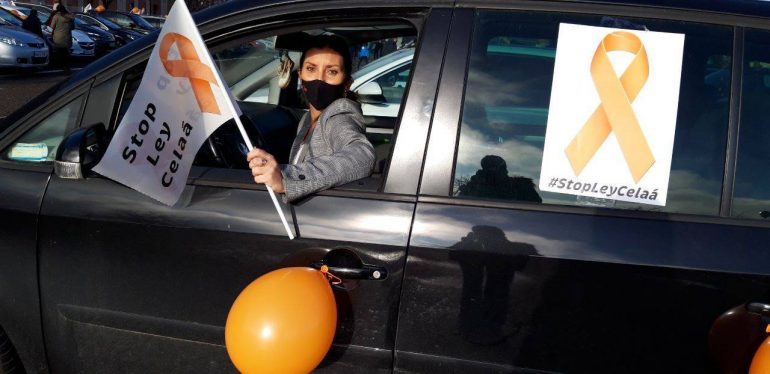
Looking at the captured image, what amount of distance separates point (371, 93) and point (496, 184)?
2695 millimetres

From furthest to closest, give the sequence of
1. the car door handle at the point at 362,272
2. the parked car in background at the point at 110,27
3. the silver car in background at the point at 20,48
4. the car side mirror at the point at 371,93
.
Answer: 1. the parked car in background at the point at 110,27
2. the silver car in background at the point at 20,48
3. the car side mirror at the point at 371,93
4. the car door handle at the point at 362,272

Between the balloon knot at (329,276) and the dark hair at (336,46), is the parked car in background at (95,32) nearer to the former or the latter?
the dark hair at (336,46)

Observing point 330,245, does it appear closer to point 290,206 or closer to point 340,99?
A: point 290,206

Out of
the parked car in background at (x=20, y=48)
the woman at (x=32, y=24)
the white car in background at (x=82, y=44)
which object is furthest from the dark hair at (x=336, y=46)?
the white car in background at (x=82, y=44)

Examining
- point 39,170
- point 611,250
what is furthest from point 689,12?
point 39,170

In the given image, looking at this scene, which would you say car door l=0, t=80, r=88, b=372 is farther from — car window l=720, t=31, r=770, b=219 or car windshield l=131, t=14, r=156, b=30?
car windshield l=131, t=14, r=156, b=30

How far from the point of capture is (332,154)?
234 cm

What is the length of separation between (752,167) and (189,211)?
5.31 feet

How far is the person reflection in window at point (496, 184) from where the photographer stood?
2055 mm

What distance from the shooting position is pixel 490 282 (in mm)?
1991

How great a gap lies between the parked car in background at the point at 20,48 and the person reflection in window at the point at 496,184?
1527 centimetres

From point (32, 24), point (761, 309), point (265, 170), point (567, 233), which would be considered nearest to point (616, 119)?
point (567, 233)

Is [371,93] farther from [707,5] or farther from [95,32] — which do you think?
[95,32]

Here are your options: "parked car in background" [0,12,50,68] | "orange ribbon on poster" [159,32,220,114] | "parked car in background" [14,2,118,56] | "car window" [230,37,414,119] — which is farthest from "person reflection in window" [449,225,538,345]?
"parked car in background" [14,2,118,56]
